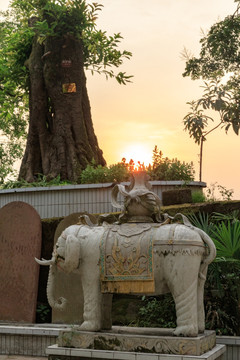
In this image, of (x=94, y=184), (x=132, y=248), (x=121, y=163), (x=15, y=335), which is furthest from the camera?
(x=121, y=163)

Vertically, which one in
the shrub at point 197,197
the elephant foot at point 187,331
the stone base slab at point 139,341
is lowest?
the stone base slab at point 139,341

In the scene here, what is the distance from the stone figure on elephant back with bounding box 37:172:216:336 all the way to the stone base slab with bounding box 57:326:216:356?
0.11 metres

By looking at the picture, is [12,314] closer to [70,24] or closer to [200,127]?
[200,127]

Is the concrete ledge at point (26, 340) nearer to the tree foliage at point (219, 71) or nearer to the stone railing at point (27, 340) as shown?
the stone railing at point (27, 340)

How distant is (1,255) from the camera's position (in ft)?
30.6

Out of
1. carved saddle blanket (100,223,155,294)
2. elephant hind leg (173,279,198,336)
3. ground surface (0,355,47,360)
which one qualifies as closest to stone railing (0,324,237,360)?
ground surface (0,355,47,360)

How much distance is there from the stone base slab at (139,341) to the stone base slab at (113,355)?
6 centimetres

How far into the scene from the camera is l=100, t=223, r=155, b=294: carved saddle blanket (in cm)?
547

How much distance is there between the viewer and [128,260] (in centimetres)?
554

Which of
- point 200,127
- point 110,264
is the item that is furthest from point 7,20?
point 110,264

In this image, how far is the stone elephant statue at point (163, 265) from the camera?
539 centimetres

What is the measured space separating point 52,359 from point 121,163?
7968 mm

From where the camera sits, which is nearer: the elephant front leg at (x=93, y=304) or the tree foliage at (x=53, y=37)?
the elephant front leg at (x=93, y=304)

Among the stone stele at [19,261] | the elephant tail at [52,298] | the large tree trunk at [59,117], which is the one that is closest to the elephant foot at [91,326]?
the elephant tail at [52,298]
